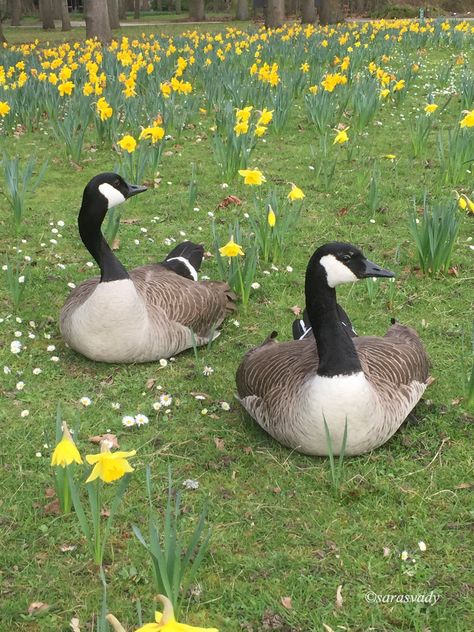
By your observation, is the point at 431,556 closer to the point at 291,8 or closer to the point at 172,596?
the point at 172,596

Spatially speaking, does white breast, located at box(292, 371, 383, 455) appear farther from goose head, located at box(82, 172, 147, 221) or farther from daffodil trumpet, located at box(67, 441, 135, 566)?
goose head, located at box(82, 172, 147, 221)

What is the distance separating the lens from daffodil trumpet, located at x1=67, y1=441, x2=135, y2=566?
1957 millimetres

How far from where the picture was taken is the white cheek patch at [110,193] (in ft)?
12.5

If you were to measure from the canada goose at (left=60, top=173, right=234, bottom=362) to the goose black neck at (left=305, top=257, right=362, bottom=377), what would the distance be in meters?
0.92

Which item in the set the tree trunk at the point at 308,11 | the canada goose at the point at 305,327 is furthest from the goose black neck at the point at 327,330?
the tree trunk at the point at 308,11

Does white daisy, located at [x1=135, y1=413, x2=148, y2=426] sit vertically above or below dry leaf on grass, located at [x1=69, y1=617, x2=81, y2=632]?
above

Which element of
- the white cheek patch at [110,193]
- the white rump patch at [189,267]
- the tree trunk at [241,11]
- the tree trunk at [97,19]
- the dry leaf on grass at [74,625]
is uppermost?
the tree trunk at [241,11]

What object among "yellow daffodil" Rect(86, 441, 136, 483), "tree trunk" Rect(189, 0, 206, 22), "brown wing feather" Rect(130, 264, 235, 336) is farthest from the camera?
"tree trunk" Rect(189, 0, 206, 22)

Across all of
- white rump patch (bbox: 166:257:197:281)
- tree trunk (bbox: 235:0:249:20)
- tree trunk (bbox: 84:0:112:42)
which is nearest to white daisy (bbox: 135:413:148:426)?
white rump patch (bbox: 166:257:197:281)

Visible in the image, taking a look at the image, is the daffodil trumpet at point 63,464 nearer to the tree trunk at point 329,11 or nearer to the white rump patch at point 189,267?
the white rump patch at point 189,267

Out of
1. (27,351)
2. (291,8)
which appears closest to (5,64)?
(27,351)

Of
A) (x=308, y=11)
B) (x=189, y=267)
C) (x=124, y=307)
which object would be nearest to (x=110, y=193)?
(x=124, y=307)

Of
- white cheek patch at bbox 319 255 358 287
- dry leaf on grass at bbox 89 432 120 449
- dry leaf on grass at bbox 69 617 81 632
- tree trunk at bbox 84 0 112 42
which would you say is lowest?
dry leaf on grass at bbox 69 617 81 632

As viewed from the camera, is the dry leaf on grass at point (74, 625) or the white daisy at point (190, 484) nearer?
the dry leaf on grass at point (74, 625)
